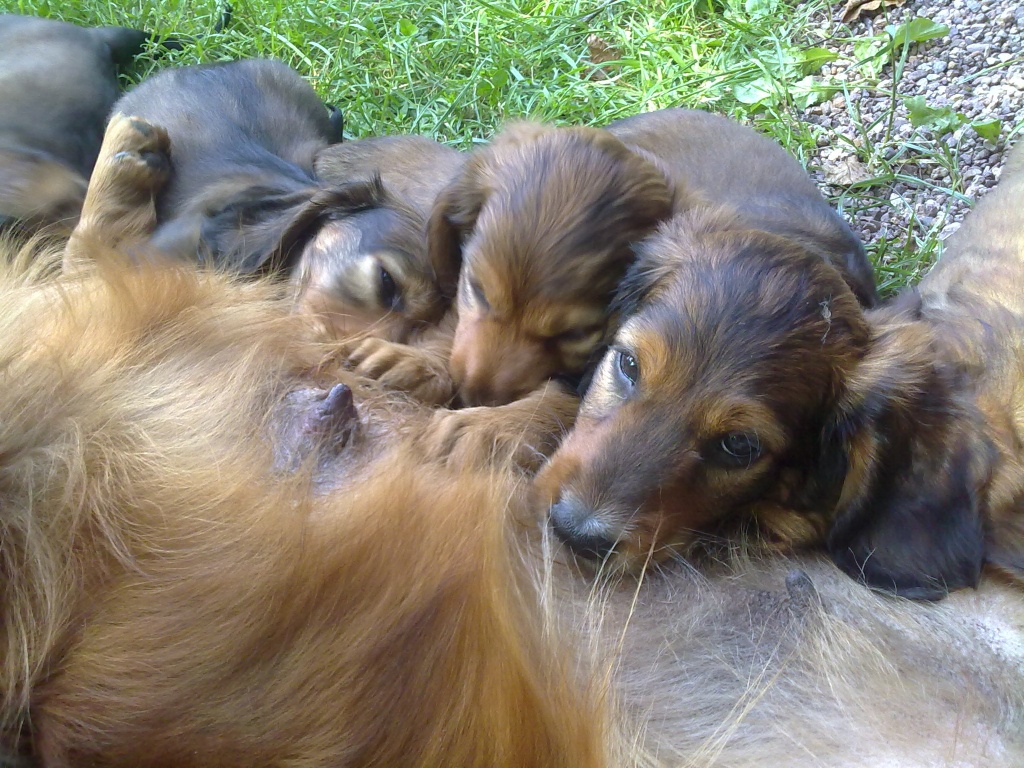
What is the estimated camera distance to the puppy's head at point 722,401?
4.11ft

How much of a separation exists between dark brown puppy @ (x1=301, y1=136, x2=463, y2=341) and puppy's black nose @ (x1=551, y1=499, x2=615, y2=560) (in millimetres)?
579

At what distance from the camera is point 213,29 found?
2.71 m

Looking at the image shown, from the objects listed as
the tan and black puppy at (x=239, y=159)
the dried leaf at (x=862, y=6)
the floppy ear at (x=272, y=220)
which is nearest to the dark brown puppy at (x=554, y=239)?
the floppy ear at (x=272, y=220)

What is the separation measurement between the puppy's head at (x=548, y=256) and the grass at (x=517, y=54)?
856 millimetres

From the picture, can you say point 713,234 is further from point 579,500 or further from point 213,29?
point 213,29

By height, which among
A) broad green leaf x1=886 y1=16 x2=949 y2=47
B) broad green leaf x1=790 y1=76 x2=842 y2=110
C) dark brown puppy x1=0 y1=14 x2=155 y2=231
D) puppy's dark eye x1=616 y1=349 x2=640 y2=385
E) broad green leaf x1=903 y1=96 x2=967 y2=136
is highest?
broad green leaf x1=886 y1=16 x2=949 y2=47

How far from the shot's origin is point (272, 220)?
1.91 meters

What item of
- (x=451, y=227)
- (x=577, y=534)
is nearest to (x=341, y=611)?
(x=577, y=534)

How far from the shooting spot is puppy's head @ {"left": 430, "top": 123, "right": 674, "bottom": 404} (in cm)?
153

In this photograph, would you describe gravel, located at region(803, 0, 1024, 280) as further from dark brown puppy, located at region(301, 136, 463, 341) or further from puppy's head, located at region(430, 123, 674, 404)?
dark brown puppy, located at region(301, 136, 463, 341)

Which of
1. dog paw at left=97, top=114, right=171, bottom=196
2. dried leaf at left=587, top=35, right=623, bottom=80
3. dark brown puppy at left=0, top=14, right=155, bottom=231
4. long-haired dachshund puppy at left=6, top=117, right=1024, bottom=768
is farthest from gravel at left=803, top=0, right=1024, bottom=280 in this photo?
dark brown puppy at left=0, top=14, right=155, bottom=231

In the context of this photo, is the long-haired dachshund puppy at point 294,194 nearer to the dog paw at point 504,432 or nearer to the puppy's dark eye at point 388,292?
the puppy's dark eye at point 388,292

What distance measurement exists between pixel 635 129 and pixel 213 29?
1.40 metres

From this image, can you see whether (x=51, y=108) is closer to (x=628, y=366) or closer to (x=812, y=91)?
(x=628, y=366)
